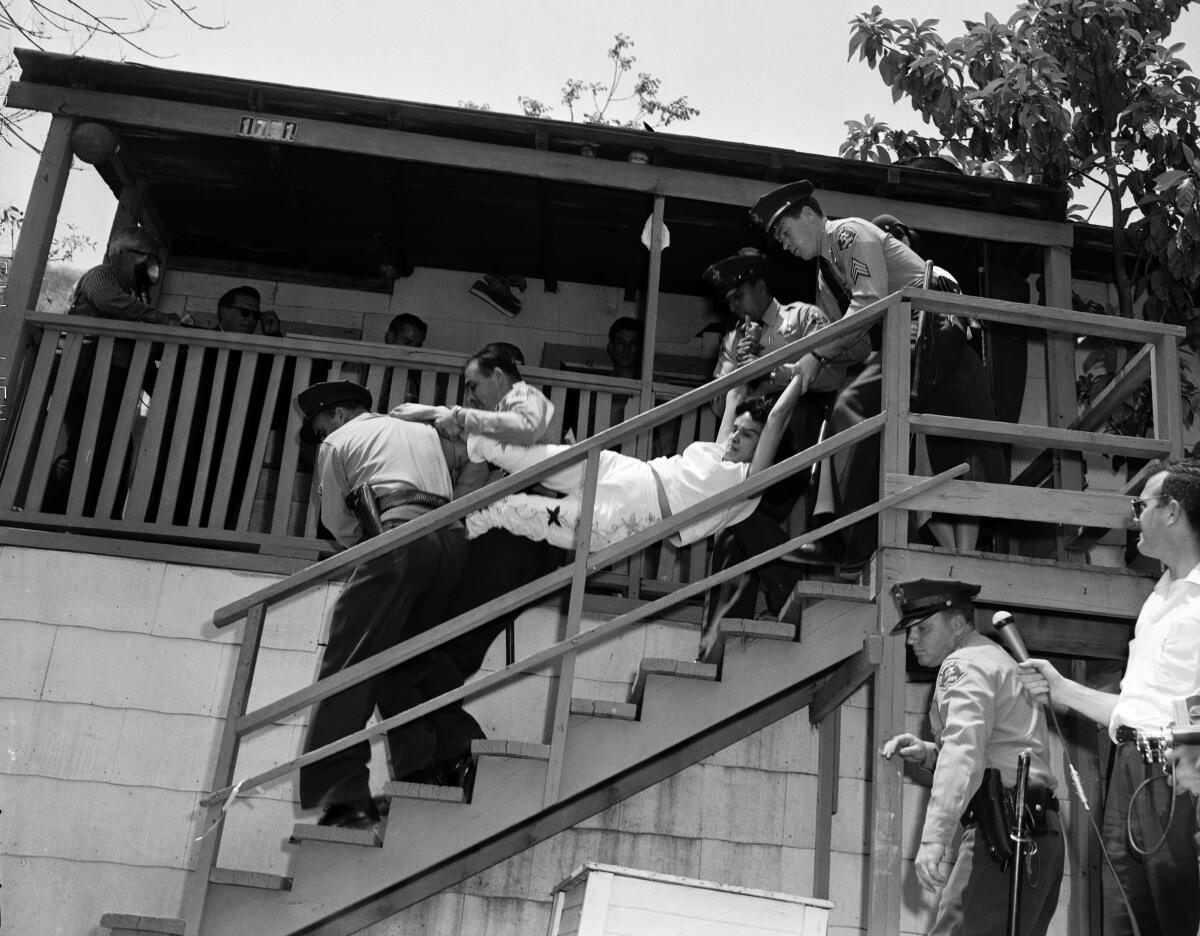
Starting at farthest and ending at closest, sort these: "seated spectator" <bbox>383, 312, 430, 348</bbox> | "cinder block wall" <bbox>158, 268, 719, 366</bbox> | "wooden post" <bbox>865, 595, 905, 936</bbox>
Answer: "cinder block wall" <bbox>158, 268, 719, 366</bbox> → "seated spectator" <bbox>383, 312, 430, 348</bbox> → "wooden post" <bbox>865, 595, 905, 936</bbox>

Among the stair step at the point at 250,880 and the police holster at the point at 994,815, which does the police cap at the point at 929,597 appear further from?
the stair step at the point at 250,880

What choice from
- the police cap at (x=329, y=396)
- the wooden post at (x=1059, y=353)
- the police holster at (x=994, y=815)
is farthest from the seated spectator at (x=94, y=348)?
the wooden post at (x=1059, y=353)

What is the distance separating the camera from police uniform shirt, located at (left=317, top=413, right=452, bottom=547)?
5785 millimetres

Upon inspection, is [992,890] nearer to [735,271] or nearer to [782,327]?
[782,327]

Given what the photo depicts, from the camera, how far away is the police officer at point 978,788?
434cm

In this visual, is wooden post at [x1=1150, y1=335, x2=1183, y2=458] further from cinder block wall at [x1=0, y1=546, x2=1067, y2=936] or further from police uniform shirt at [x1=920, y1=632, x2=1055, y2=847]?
cinder block wall at [x1=0, y1=546, x2=1067, y2=936]

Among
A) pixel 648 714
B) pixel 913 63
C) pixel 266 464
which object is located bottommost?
pixel 648 714

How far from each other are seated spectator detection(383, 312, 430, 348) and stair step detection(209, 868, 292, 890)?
14.6 feet

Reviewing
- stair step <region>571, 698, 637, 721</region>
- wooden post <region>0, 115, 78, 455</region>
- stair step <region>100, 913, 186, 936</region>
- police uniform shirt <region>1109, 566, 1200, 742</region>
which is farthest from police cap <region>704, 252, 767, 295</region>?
wooden post <region>0, 115, 78, 455</region>

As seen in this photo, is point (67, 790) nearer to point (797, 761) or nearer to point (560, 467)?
point (560, 467)

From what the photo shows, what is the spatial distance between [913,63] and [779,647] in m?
5.98

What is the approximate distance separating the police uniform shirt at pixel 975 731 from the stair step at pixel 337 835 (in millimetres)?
1961

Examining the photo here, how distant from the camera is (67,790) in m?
6.45

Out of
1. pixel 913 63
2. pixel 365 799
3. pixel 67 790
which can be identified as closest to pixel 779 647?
pixel 365 799
